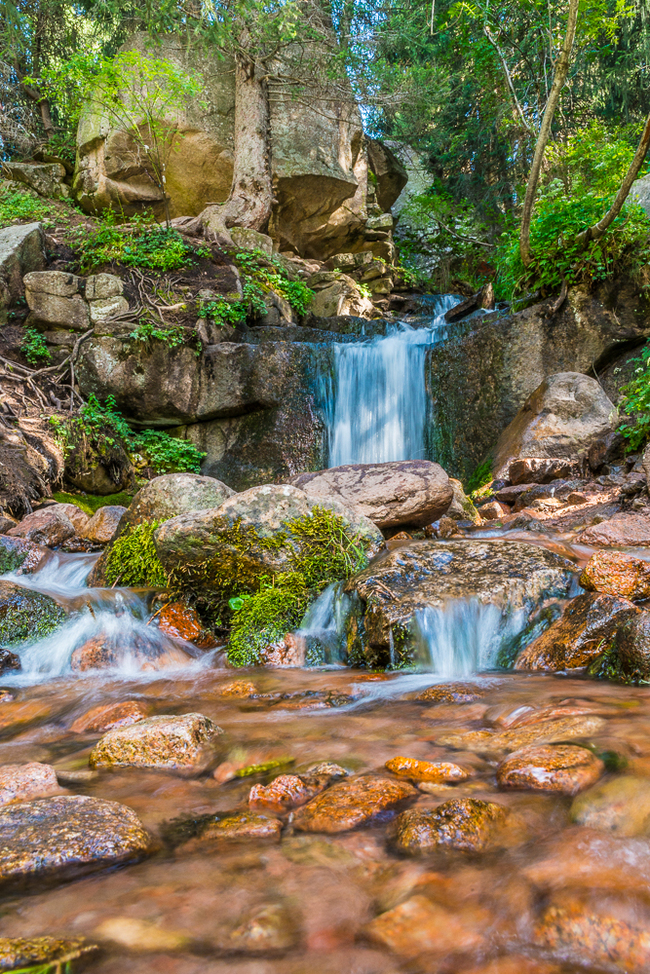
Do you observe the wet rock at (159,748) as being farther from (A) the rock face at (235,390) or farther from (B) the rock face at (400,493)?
(A) the rock face at (235,390)

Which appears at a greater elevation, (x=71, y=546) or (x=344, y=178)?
(x=344, y=178)

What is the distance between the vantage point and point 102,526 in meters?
6.96

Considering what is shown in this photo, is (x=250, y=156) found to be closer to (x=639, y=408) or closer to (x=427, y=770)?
(x=639, y=408)

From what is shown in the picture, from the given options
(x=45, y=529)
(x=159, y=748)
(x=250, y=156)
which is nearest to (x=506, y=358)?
(x=45, y=529)

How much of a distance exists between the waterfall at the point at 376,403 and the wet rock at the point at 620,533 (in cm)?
486

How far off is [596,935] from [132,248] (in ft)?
40.5

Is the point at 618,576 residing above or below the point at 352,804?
above

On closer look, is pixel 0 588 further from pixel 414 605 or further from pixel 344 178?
pixel 344 178

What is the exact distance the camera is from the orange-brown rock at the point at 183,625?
4.06 m

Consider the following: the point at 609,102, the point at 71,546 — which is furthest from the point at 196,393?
the point at 609,102

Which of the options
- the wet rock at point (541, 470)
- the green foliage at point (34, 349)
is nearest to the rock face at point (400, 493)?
the wet rock at point (541, 470)

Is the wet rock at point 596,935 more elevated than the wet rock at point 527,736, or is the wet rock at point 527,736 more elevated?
the wet rock at point 596,935

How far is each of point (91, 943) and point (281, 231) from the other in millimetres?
16249

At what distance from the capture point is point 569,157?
39.5 feet
